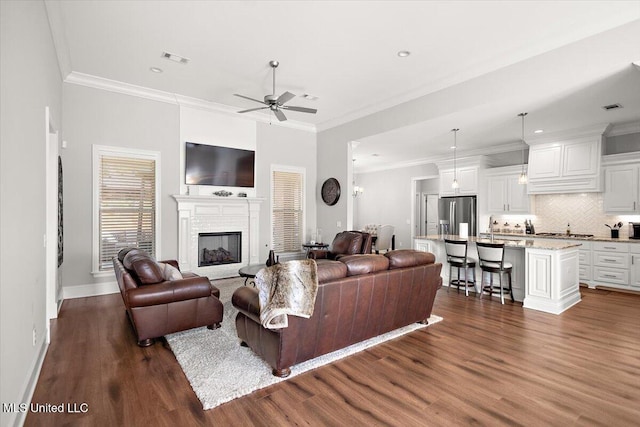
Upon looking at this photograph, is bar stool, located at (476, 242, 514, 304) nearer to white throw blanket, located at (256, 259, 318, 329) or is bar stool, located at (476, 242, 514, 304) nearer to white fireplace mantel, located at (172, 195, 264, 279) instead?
white throw blanket, located at (256, 259, 318, 329)

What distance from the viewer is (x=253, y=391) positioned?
2369 millimetres

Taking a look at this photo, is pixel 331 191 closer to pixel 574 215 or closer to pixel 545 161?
pixel 545 161

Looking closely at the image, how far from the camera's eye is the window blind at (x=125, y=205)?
5.12 m

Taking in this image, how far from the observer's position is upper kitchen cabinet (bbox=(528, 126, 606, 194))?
6.15m

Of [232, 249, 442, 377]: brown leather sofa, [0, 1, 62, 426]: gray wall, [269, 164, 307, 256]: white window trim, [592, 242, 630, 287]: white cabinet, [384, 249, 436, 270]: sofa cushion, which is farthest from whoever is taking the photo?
[269, 164, 307, 256]: white window trim

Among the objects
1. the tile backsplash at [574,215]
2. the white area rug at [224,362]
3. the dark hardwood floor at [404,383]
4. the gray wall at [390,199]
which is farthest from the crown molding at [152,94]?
the tile backsplash at [574,215]

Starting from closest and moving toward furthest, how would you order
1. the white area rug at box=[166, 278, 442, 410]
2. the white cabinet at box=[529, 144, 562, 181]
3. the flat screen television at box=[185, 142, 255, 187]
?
the white area rug at box=[166, 278, 442, 410]
the flat screen television at box=[185, 142, 255, 187]
the white cabinet at box=[529, 144, 562, 181]

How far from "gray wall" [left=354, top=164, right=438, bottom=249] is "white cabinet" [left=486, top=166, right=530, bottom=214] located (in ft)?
6.07

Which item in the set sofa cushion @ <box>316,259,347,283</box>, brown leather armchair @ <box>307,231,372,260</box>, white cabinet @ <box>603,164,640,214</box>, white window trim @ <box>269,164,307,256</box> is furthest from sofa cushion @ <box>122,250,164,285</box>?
white cabinet @ <box>603,164,640,214</box>

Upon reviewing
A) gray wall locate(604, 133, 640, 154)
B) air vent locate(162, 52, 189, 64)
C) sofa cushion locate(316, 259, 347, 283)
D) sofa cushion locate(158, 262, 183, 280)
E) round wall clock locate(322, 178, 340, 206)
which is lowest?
sofa cushion locate(158, 262, 183, 280)

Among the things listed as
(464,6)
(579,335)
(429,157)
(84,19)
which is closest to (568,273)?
(579,335)

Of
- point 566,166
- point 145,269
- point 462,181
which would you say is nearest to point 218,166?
point 145,269

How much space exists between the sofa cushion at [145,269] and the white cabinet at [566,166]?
7.40m

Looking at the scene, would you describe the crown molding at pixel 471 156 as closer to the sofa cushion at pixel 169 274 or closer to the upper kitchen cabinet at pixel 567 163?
the upper kitchen cabinet at pixel 567 163
